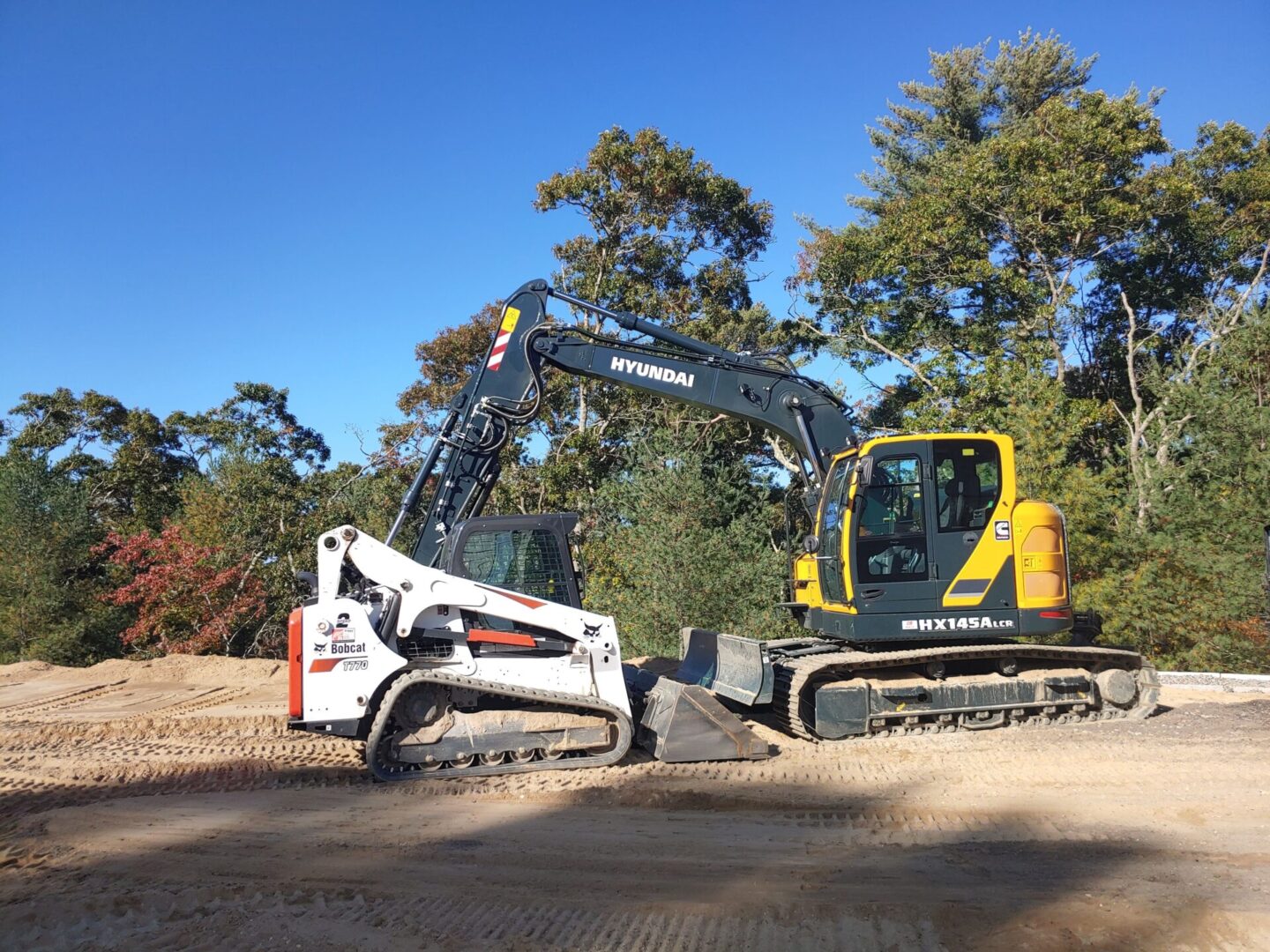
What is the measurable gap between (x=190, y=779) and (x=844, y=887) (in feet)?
17.4

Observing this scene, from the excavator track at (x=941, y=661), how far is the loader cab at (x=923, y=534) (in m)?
0.29

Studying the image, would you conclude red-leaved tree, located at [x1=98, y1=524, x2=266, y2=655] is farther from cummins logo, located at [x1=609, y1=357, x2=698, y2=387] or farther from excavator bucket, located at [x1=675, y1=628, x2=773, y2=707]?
cummins logo, located at [x1=609, y1=357, x2=698, y2=387]

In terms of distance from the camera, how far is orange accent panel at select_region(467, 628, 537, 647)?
716 centimetres

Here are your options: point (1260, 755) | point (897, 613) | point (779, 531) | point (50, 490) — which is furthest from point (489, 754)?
point (50, 490)

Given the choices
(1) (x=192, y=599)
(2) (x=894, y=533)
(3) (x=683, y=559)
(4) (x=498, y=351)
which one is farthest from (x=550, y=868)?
(1) (x=192, y=599)

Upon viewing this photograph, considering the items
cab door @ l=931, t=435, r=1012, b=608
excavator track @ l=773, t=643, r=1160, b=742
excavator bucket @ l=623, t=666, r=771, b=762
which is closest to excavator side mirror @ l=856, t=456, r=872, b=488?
cab door @ l=931, t=435, r=1012, b=608

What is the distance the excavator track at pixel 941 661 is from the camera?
8094 mm

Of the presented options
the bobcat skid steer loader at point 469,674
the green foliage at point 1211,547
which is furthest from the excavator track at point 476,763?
the green foliage at point 1211,547

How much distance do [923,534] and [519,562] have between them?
3846 mm

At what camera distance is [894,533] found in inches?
326

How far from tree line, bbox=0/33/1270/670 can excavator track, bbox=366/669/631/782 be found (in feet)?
24.9

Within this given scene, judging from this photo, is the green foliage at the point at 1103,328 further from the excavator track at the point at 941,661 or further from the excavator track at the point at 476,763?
the excavator track at the point at 476,763

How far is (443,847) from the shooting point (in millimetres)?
5355

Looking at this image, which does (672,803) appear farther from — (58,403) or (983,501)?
(58,403)
